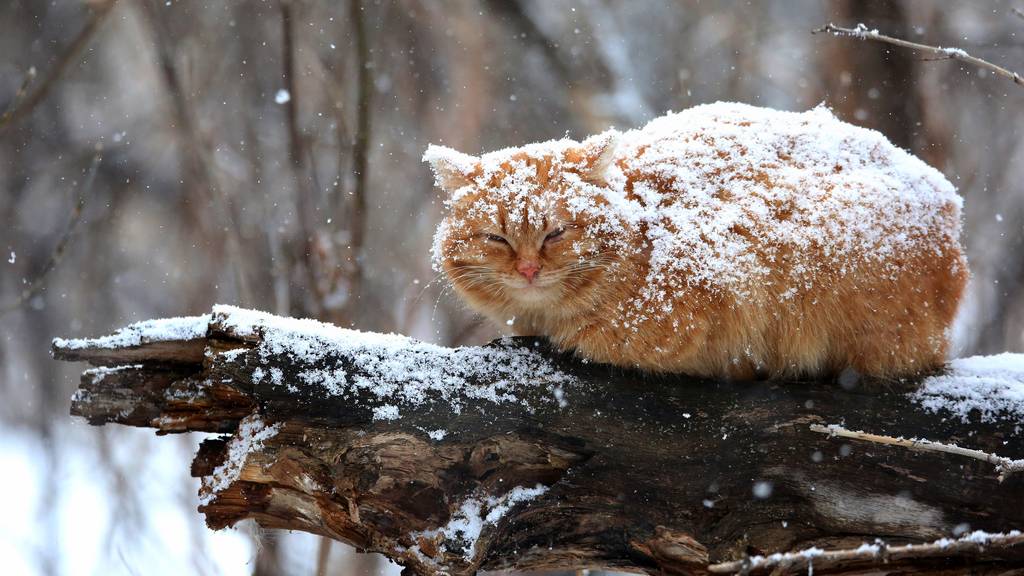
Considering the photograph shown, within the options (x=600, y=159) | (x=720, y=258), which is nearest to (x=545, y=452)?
(x=720, y=258)

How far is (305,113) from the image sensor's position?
7152 mm

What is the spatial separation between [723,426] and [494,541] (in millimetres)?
832

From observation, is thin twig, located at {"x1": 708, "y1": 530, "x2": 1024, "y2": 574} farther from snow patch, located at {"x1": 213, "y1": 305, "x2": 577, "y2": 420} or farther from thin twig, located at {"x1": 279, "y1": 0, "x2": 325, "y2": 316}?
thin twig, located at {"x1": 279, "y1": 0, "x2": 325, "y2": 316}

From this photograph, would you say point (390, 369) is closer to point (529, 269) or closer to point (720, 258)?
point (529, 269)

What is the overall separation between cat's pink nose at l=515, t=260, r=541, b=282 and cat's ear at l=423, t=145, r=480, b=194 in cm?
46

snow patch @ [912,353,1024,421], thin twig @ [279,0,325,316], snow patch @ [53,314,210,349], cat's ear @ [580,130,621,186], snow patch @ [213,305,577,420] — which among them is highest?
thin twig @ [279,0,325,316]

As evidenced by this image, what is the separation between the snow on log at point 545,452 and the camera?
2.63 metres

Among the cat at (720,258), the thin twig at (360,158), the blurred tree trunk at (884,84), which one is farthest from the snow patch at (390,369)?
the blurred tree trunk at (884,84)

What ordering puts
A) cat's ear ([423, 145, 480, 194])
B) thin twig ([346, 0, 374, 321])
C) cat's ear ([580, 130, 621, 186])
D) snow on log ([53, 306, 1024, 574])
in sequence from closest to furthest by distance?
snow on log ([53, 306, 1024, 574]) < cat's ear ([580, 130, 621, 186]) < cat's ear ([423, 145, 480, 194]) < thin twig ([346, 0, 374, 321])

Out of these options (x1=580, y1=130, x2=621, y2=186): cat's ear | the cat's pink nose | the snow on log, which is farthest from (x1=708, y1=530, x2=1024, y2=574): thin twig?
(x1=580, y1=130, x2=621, y2=186): cat's ear

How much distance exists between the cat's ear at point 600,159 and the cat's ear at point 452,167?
0.43m

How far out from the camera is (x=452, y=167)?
10.7ft

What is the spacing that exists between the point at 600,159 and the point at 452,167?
0.57 meters

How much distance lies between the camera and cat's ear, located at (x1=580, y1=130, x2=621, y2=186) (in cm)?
308
